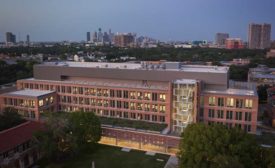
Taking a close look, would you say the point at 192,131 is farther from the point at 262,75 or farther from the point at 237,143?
the point at 262,75

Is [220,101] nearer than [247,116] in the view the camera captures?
No

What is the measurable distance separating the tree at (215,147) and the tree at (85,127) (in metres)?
21.3

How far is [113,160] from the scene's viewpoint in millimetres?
54438

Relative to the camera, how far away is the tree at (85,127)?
54872 mm

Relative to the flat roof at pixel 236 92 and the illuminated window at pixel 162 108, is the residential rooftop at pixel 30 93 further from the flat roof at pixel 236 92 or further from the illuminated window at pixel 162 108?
the flat roof at pixel 236 92

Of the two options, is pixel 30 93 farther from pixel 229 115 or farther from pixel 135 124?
pixel 229 115

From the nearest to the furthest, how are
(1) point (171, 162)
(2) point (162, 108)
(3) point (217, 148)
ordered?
(3) point (217, 148), (1) point (171, 162), (2) point (162, 108)

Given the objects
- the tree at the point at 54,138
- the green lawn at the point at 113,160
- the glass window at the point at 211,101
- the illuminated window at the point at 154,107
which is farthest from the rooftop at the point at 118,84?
the tree at the point at 54,138

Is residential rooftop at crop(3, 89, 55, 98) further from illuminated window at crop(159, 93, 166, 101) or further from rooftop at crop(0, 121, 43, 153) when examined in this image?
illuminated window at crop(159, 93, 166, 101)

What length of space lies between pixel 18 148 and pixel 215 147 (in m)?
37.1

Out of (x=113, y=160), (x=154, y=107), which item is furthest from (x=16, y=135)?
(x=154, y=107)

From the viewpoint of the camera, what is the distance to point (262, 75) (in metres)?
123

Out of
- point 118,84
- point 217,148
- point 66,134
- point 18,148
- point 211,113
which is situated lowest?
point 18,148

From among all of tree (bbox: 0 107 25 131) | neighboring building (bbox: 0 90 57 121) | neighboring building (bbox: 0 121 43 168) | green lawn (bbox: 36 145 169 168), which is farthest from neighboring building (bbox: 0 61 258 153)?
neighboring building (bbox: 0 121 43 168)
